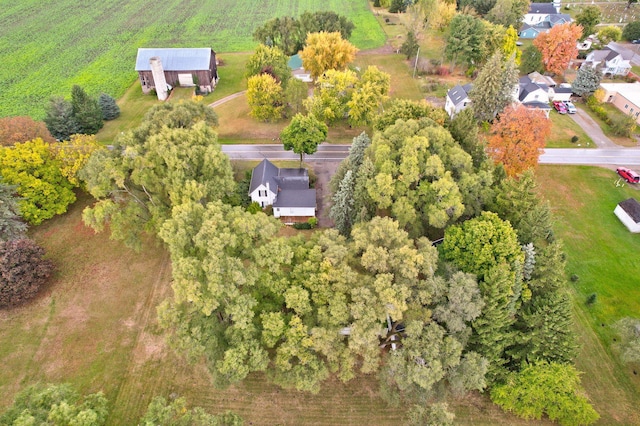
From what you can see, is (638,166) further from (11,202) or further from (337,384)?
(11,202)

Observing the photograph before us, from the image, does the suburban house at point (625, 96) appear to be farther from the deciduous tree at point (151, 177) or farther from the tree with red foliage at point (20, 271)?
the tree with red foliage at point (20, 271)

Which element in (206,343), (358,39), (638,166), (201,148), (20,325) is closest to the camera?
(206,343)

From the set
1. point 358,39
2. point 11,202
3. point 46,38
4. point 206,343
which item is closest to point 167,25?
point 46,38

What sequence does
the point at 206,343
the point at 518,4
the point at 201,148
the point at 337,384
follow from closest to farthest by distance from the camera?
the point at 206,343 < the point at 337,384 < the point at 201,148 < the point at 518,4

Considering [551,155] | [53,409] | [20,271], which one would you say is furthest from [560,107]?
[20,271]

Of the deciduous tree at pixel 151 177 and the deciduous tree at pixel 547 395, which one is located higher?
the deciduous tree at pixel 151 177

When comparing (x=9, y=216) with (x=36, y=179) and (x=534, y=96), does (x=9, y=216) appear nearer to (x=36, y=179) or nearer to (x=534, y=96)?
(x=36, y=179)

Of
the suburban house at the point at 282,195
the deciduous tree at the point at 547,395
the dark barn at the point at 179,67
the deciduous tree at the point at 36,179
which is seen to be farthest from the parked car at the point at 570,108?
the deciduous tree at the point at 36,179
